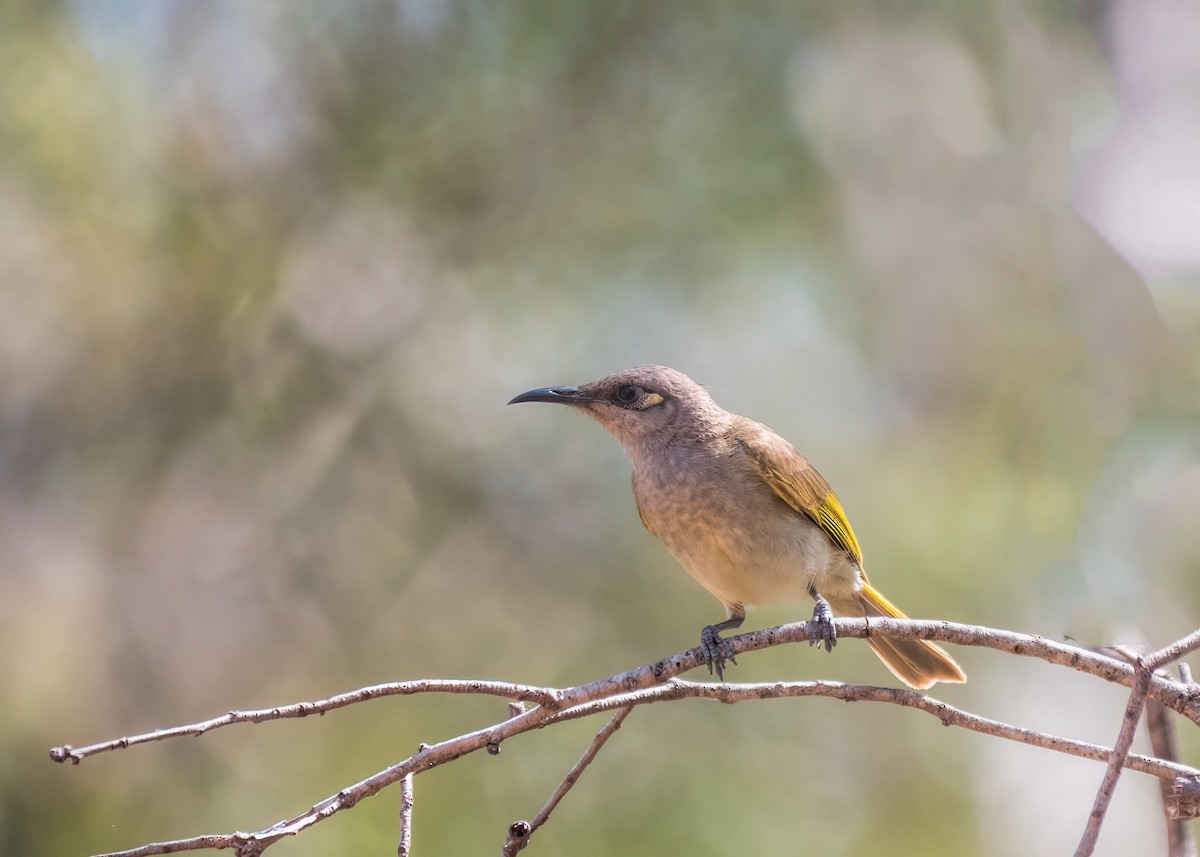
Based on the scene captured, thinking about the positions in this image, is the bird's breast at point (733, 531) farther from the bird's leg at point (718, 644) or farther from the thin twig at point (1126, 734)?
the thin twig at point (1126, 734)

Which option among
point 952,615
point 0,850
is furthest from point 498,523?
point 0,850

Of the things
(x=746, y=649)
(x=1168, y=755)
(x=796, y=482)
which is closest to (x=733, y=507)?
(x=796, y=482)

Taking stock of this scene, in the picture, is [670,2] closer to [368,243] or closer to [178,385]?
[368,243]

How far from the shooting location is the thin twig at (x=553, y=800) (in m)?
2.36

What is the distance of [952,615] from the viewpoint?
6.10m

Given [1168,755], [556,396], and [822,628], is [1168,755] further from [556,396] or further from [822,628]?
[556,396]

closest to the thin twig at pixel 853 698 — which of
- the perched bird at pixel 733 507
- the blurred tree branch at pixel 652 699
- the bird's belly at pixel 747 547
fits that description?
the blurred tree branch at pixel 652 699

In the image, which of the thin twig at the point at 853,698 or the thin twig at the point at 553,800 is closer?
the thin twig at the point at 553,800

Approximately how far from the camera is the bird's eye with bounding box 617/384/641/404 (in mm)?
4602

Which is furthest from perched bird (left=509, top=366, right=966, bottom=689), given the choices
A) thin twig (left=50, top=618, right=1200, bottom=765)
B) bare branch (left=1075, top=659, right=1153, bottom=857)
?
bare branch (left=1075, top=659, right=1153, bottom=857)

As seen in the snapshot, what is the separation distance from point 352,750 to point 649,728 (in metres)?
1.72

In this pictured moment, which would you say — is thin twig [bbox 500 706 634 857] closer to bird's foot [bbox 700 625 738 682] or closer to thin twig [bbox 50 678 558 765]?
thin twig [bbox 50 678 558 765]

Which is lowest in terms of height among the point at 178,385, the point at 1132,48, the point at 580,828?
the point at 580,828

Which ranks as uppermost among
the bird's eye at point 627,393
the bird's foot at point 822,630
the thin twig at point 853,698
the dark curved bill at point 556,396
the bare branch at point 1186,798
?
the bird's eye at point 627,393
